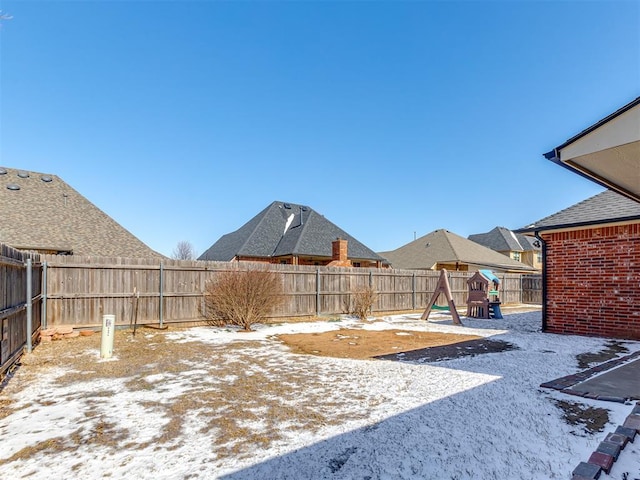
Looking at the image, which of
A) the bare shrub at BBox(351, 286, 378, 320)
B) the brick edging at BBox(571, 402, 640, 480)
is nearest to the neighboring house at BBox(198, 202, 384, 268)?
the bare shrub at BBox(351, 286, 378, 320)

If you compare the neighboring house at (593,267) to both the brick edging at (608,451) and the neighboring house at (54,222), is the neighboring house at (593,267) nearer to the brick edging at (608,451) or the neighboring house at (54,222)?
the brick edging at (608,451)

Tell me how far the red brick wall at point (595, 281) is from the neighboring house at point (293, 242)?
10.0 metres

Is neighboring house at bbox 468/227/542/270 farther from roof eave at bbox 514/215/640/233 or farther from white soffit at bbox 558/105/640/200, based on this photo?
white soffit at bbox 558/105/640/200

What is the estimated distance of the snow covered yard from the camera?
2.54m

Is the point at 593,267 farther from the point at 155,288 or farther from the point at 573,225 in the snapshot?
the point at 155,288

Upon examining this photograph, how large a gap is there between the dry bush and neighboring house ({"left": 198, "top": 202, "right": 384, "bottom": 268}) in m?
7.78

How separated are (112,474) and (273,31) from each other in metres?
12.9

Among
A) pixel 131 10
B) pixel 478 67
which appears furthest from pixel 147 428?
pixel 478 67

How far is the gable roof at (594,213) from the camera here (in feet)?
26.5

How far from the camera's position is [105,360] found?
6.09 m

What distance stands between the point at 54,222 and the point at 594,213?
693 inches

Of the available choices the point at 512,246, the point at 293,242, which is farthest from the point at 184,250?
the point at 512,246

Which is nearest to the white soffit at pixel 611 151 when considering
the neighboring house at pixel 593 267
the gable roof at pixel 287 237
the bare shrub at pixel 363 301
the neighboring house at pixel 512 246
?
the neighboring house at pixel 593 267

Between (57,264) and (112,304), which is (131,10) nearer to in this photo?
(57,264)
